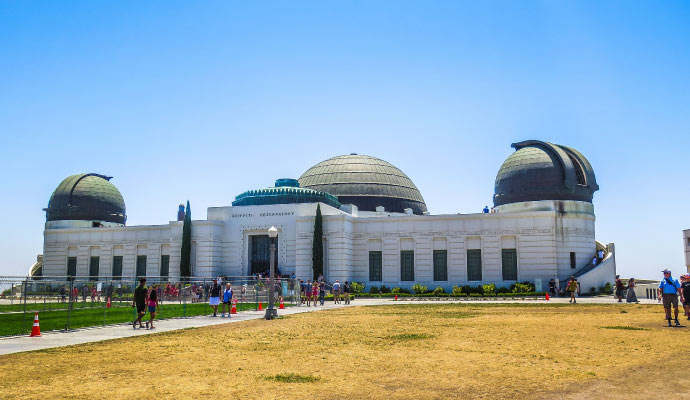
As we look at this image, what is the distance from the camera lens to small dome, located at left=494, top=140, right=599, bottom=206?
5253 centimetres

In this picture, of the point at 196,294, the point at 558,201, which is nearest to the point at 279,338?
the point at 196,294

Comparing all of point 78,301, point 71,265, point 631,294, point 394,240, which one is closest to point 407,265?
point 394,240

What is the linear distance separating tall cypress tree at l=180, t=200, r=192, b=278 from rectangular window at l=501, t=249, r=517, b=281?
28322 millimetres

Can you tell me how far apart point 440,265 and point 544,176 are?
40.8ft

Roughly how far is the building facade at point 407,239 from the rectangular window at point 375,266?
0.30 ft

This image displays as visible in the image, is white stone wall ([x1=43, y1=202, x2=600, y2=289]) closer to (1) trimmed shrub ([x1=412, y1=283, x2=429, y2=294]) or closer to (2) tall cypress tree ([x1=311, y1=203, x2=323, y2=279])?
(2) tall cypress tree ([x1=311, y1=203, x2=323, y2=279])

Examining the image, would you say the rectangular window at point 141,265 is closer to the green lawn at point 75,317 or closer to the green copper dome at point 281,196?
the green copper dome at point 281,196

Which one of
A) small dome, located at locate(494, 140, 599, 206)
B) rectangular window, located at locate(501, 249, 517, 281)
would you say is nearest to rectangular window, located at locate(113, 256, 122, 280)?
rectangular window, located at locate(501, 249, 517, 281)

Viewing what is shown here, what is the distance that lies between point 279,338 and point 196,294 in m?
16.3

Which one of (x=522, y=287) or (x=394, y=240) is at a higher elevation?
(x=394, y=240)

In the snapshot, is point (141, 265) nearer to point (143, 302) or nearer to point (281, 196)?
point (281, 196)

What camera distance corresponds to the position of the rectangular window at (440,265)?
5166 cm

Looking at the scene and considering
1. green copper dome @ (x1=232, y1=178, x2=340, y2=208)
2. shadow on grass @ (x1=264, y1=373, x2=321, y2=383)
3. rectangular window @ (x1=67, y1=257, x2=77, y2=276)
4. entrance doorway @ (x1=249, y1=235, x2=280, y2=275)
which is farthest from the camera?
rectangular window @ (x1=67, y1=257, x2=77, y2=276)

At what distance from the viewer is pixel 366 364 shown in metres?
12.8
